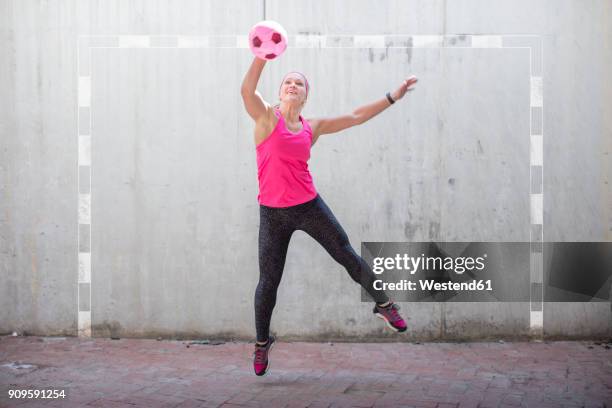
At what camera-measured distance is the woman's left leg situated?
4.33 meters

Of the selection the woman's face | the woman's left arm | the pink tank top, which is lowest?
the pink tank top

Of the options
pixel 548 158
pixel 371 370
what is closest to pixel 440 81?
pixel 548 158

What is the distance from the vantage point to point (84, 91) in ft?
20.5

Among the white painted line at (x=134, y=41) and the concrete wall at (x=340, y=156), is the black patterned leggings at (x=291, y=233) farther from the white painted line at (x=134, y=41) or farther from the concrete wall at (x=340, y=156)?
the white painted line at (x=134, y=41)

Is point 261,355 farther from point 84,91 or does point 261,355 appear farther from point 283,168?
point 84,91

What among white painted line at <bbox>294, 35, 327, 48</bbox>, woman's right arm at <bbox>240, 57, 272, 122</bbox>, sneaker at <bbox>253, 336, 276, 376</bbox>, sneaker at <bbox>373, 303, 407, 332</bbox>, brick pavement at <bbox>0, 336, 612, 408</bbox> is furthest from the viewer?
white painted line at <bbox>294, 35, 327, 48</bbox>

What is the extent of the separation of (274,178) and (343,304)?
2.35 metres

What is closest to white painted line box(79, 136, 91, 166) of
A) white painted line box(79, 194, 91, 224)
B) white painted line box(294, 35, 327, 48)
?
white painted line box(79, 194, 91, 224)

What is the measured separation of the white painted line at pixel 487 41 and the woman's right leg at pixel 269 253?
310 cm

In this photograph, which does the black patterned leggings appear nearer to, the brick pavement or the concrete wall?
the brick pavement

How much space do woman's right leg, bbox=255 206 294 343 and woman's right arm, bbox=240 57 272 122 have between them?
0.71 metres

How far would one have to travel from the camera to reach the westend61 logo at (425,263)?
20.4ft

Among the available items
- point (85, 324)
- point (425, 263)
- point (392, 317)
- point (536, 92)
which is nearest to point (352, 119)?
point (392, 317)

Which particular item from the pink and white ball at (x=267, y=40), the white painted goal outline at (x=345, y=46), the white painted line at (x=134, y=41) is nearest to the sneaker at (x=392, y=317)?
the pink and white ball at (x=267, y=40)
